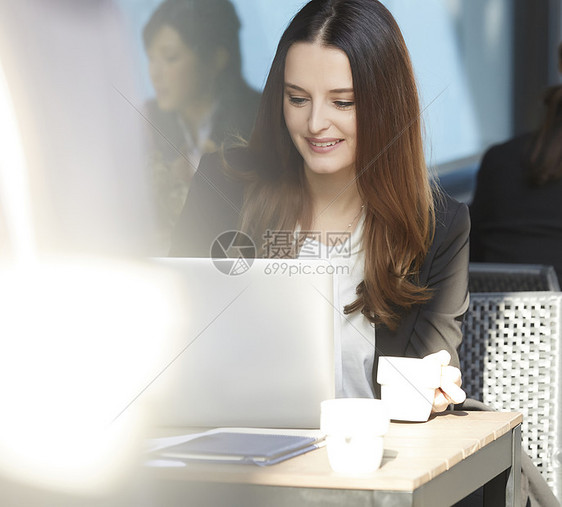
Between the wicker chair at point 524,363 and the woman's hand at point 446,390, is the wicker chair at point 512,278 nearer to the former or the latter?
the wicker chair at point 524,363

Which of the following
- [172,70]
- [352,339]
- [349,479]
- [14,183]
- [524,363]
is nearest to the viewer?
[349,479]

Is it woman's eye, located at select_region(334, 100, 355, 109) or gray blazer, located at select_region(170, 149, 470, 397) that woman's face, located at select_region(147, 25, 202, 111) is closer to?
gray blazer, located at select_region(170, 149, 470, 397)

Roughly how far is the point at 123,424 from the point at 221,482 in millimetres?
211

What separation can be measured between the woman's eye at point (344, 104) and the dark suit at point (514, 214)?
2.73 ft

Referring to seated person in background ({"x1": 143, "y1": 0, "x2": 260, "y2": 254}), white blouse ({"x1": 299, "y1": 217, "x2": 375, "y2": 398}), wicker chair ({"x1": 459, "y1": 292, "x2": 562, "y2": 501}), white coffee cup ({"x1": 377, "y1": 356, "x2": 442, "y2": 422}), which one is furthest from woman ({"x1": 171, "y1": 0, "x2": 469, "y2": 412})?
seated person in background ({"x1": 143, "y1": 0, "x2": 260, "y2": 254})

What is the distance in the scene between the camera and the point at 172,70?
196 centimetres

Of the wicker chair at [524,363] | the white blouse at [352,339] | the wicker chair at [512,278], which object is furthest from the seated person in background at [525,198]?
the white blouse at [352,339]

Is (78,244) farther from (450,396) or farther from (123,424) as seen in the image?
(450,396)

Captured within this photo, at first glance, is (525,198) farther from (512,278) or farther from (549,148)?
(512,278)

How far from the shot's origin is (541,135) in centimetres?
216

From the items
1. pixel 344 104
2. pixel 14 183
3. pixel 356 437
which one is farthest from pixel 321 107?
pixel 356 437

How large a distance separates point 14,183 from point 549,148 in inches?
52.5

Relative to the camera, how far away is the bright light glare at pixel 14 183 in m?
1.28

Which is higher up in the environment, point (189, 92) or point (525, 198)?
point (189, 92)
